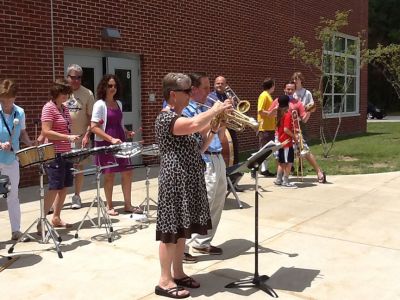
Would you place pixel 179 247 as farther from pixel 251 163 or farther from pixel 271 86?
pixel 271 86

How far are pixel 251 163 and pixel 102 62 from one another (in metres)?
6.59

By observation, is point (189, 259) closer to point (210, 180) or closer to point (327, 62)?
point (210, 180)

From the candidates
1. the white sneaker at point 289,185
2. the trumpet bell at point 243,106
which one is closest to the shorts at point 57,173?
the trumpet bell at point 243,106

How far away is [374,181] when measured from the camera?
933 cm

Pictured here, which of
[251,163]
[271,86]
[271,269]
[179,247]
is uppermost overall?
[271,86]

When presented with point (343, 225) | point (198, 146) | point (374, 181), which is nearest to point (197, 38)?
point (374, 181)

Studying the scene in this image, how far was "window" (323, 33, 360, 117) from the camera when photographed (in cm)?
1413

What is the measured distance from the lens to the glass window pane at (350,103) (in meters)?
20.8

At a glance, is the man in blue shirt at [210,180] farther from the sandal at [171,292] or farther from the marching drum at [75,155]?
the marching drum at [75,155]

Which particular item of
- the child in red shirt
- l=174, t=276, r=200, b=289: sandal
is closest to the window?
the child in red shirt

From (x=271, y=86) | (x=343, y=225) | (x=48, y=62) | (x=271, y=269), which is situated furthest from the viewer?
(x=271, y=86)

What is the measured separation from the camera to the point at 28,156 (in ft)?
16.0

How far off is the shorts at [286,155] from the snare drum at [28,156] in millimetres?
4834

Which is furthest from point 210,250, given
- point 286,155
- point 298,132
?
point 298,132
